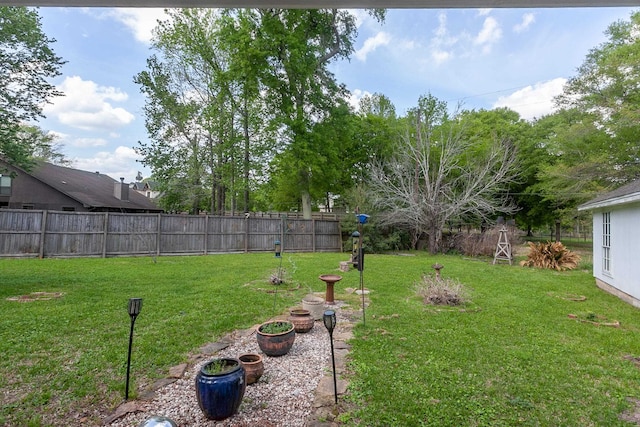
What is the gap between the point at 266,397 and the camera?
243 cm

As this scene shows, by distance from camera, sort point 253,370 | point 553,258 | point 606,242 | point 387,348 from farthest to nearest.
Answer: point 553,258
point 606,242
point 387,348
point 253,370

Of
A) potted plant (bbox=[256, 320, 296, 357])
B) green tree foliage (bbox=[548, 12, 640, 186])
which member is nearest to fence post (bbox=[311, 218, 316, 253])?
green tree foliage (bbox=[548, 12, 640, 186])

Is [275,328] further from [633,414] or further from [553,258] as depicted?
[553,258]

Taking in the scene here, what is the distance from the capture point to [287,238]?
1383 cm

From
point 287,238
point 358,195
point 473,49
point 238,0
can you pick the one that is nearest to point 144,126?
point 287,238

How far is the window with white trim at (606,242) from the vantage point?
6.73m

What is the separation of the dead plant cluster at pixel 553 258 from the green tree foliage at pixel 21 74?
14238 millimetres

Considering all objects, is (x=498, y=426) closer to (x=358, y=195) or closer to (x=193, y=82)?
(x=358, y=195)

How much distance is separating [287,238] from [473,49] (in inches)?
392

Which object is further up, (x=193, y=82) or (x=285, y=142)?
(x=193, y=82)

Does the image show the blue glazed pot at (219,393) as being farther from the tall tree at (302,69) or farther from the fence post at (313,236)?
the tall tree at (302,69)

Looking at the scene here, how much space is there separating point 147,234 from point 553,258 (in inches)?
541

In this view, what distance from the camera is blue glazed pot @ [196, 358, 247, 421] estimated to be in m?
2.05

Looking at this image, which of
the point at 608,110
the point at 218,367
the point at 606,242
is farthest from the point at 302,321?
the point at 608,110
